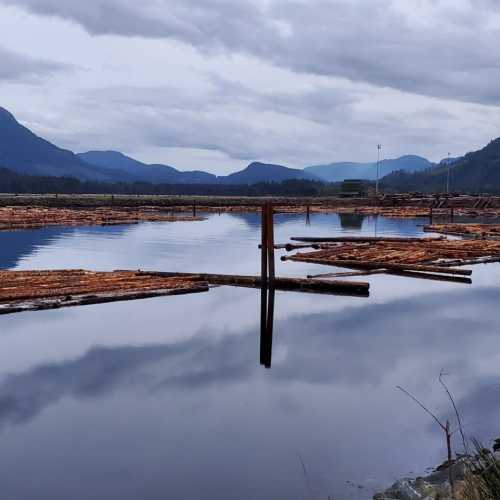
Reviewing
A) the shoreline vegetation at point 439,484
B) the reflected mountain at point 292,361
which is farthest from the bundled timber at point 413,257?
→ the shoreline vegetation at point 439,484

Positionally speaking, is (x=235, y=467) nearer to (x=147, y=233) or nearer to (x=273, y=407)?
(x=273, y=407)

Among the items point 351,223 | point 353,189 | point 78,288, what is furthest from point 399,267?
point 353,189

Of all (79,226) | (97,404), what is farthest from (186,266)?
(79,226)

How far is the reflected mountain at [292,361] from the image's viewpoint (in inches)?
547

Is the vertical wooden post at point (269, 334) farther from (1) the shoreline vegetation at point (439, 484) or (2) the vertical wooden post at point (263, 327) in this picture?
(1) the shoreline vegetation at point (439, 484)

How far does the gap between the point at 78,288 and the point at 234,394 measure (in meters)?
10.8

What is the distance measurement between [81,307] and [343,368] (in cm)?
1026

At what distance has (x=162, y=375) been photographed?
1512 centimetres

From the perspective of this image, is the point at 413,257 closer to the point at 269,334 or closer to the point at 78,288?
the point at 269,334

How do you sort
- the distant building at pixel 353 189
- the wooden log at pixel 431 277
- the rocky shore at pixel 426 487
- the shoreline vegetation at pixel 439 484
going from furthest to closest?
the distant building at pixel 353 189
the wooden log at pixel 431 277
the rocky shore at pixel 426 487
the shoreline vegetation at pixel 439 484

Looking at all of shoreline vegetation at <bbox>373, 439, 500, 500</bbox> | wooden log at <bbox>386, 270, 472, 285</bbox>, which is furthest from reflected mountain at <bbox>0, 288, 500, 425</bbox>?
wooden log at <bbox>386, 270, 472, 285</bbox>

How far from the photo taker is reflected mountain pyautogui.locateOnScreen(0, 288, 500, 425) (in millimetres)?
13883

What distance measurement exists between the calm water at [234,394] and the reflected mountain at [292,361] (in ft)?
0.18

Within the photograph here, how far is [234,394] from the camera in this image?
545 inches
